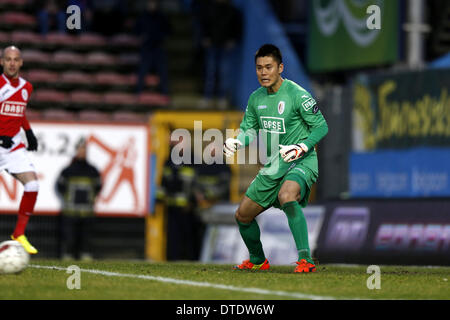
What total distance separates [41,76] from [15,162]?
1022 cm

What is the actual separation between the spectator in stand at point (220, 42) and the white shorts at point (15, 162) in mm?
9335

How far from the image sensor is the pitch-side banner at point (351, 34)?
17.7 metres

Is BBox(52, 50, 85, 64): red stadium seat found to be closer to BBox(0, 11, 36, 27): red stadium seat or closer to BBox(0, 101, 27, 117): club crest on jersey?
BBox(0, 11, 36, 27): red stadium seat

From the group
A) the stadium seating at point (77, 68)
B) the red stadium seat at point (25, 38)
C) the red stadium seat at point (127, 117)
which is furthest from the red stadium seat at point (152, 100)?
the red stadium seat at point (25, 38)

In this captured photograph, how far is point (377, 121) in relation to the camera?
16.9 m

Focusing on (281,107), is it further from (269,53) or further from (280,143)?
(269,53)

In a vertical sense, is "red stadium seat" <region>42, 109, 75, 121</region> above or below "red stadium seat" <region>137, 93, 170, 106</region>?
below

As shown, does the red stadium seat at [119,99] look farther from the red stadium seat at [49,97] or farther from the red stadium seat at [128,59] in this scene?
the red stadium seat at [128,59]

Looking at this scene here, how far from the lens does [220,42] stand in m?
20.7

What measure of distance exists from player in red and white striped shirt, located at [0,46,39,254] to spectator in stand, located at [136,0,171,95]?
971cm

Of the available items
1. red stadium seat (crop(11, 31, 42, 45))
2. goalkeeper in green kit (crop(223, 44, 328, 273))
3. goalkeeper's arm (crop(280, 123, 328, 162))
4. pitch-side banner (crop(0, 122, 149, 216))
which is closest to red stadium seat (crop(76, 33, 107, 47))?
red stadium seat (crop(11, 31, 42, 45))

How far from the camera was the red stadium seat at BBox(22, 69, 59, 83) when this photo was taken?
20991 mm
